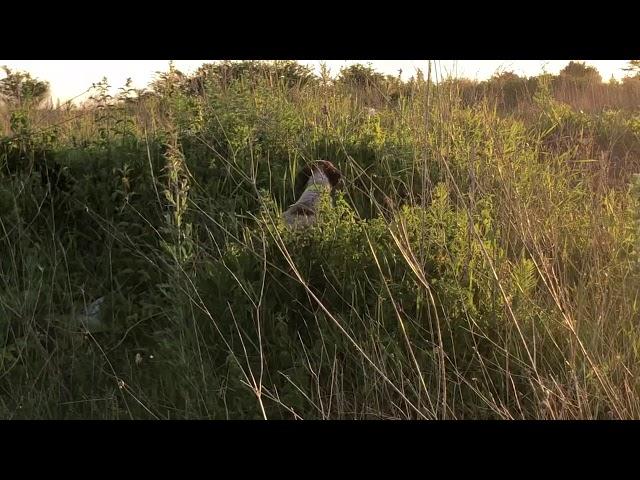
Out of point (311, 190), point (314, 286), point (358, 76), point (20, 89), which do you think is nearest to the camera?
point (314, 286)

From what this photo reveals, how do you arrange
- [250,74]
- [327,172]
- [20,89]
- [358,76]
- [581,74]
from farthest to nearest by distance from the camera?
[581,74]
[358,76]
[250,74]
[20,89]
[327,172]

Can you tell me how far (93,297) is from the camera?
3832 mm

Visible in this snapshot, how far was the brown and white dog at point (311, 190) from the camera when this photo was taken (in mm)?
3740

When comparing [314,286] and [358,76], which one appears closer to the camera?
[314,286]

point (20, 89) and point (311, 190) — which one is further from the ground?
point (20, 89)

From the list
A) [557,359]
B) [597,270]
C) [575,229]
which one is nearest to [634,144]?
[575,229]

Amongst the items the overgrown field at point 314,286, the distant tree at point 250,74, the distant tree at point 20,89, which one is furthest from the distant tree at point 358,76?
the distant tree at point 20,89

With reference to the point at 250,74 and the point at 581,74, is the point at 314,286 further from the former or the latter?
the point at 581,74

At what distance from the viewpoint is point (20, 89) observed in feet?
18.7

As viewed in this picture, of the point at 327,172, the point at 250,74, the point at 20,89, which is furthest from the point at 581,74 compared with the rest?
the point at 20,89

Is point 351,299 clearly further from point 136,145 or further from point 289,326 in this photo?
point 136,145

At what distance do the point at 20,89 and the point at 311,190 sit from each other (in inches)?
127

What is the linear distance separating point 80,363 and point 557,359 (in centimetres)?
228

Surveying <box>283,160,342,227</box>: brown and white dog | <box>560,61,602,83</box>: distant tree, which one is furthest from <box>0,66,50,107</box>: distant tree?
<box>560,61,602,83</box>: distant tree
